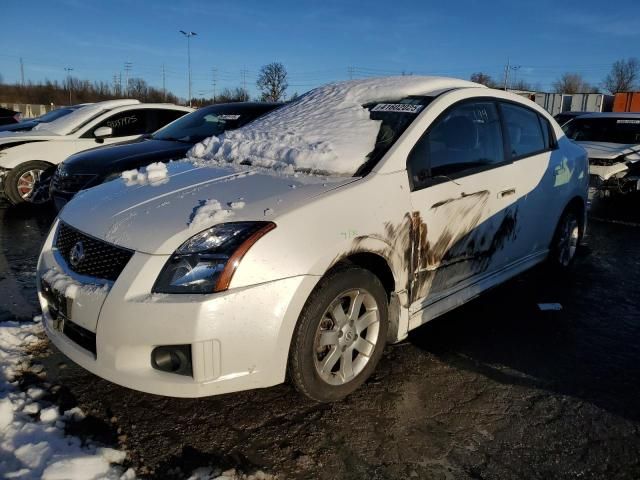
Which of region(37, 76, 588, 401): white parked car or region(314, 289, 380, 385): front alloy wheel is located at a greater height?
region(37, 76, 588, 401): white parked car

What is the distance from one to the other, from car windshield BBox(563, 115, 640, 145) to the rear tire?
4915 mm

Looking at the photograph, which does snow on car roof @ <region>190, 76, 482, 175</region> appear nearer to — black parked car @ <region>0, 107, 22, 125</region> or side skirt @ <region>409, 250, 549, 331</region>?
side skirt @ <region>409, 250, 549, 331</region>

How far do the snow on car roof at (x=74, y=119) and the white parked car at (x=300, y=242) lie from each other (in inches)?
203

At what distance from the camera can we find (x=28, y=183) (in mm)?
7715

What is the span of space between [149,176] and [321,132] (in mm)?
1116

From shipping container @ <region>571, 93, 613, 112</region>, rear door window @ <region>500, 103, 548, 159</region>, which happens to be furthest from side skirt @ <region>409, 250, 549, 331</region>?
shipping container @ <region>571, 93, 613, 112</region>

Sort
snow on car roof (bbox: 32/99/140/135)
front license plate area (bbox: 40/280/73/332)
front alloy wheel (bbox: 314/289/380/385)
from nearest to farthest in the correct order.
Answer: front license plate area (bbox: 40/280/73/332) → front alloy wheel (bbox: 314/289/380/385) → snow on car roof (bbox: 32/99/140/135)

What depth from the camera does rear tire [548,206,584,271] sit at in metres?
4.70

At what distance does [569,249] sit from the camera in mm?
5004

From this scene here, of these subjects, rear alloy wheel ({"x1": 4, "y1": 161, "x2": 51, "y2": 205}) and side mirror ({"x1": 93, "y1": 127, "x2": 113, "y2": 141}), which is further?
rear alloy wheel ({"x1": 4, "y1": 161, "x2": 51, "y2": 205})

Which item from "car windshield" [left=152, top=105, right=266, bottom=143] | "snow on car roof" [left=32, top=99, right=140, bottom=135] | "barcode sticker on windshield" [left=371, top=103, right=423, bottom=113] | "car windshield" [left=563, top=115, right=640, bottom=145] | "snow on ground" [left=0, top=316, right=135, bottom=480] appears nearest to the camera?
"snow on ground" [left=0, top=316, right=135, bottom=480]

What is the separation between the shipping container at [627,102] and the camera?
122 feet

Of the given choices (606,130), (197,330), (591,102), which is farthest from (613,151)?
(591,102)

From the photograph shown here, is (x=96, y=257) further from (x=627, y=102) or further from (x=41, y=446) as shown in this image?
(x=627, y=102)
